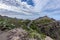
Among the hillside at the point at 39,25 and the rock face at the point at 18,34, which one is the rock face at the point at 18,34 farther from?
the hillside at the point at 39,25

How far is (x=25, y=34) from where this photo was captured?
441cm

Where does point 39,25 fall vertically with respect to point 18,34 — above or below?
below

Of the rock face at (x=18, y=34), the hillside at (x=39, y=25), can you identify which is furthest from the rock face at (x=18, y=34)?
the hillside at (x=39, y=25)

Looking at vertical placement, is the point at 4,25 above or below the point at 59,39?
above

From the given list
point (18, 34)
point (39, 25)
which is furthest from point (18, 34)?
point (39, 25)

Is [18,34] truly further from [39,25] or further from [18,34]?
[39,25]

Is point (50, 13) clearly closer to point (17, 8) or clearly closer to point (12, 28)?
point (17, 8)

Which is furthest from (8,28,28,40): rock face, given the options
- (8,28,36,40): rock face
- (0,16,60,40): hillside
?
(0,16,60,40): hillside

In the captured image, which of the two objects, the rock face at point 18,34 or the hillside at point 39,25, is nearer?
the rock face at point 18,34

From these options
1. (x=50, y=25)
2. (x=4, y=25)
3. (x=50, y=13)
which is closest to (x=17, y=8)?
(x=50, y=13)

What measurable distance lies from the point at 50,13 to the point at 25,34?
15.9 ft

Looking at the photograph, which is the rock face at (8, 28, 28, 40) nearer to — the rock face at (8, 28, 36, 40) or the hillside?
the rock face at (8, 28, 36, 40)

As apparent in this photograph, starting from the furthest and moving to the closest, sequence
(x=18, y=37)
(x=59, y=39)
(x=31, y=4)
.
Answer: (x=31, y=4)
(x=59, y=39)
(x=18, y=37)

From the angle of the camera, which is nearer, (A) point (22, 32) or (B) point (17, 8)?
(A) point (22, 32)
